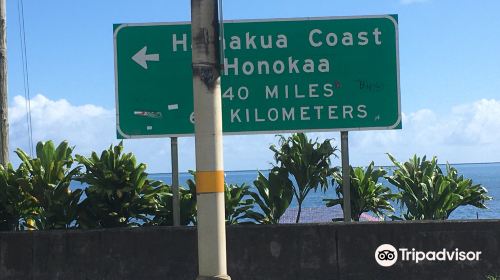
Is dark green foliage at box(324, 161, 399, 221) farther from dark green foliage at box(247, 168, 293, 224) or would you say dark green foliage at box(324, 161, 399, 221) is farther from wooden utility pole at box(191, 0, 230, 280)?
wooden utility pole at box(191, 0, 230, 280)

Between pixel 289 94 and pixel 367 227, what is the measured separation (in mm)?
2135

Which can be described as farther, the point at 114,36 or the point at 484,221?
the point at 114,36

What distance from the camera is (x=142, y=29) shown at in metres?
9.02

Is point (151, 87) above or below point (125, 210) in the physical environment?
above

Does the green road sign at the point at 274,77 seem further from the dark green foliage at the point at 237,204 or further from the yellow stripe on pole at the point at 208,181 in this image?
the yellow stripe on pole at the point at 208,181

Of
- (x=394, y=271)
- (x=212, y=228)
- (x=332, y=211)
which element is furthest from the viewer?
(x=332, y=211)

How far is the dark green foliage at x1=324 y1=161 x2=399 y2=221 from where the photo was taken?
31.7 feet

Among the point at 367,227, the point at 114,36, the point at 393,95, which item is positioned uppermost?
the point at 114,36

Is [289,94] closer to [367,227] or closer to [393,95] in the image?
[393,95]

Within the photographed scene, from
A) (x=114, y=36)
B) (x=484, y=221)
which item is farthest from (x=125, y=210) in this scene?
(x=484, y=221)

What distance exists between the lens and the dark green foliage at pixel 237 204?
9281 mm

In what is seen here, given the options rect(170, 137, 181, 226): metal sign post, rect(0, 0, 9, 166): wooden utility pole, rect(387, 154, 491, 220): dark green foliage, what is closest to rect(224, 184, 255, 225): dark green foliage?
rect(170, 137, 181, 226): metal sign post

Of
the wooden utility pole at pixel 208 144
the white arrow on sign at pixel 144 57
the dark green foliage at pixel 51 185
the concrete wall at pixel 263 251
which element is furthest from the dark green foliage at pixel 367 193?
the wooden utility pole at pixel 208 144

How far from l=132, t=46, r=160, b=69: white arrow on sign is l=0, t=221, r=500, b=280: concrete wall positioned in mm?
2318
